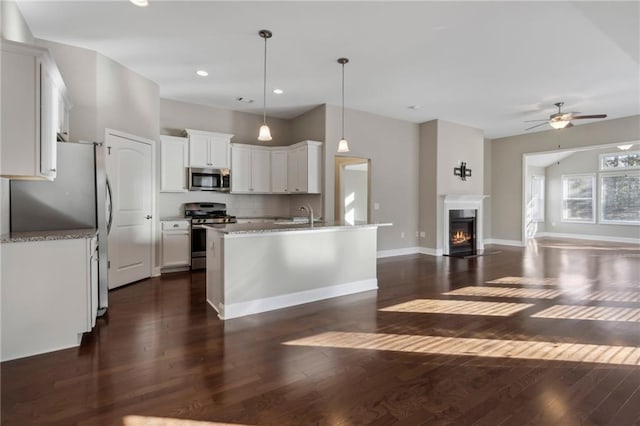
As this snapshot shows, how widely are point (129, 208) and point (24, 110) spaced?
231cm

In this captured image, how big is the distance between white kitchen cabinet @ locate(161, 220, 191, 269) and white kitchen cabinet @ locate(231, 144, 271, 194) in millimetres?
1217

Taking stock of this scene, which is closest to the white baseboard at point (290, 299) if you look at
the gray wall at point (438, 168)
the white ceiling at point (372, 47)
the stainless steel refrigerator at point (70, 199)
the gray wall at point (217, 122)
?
the stainless steel refrigerator at point (70, 199)

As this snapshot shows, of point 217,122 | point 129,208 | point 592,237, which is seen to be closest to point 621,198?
point 592,237

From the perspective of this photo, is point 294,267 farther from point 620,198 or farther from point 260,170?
point 620,198

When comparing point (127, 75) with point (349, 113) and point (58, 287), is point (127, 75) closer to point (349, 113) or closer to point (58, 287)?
point (58, 287)

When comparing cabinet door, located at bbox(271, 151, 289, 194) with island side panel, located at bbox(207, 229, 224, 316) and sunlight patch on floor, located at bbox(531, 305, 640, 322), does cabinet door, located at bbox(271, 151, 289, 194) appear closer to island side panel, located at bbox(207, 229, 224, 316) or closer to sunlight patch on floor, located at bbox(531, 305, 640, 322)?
island side panel, located at bbox(207, 229, 224, 316)

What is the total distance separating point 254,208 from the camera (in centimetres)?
653

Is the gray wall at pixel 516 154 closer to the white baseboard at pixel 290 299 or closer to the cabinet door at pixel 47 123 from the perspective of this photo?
the white baseboard at pixel 290 299

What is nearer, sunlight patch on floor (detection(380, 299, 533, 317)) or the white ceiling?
the white ceiling

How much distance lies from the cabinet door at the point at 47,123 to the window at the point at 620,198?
1266cm

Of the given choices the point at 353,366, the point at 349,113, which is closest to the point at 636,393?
the point at 353,366

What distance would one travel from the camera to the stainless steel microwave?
552cm

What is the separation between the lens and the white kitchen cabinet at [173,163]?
17.2ft

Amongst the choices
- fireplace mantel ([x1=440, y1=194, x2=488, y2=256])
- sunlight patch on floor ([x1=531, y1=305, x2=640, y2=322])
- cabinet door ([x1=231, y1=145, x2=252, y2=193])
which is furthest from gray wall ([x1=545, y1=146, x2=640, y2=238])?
cabinet door ([x1=231, y1=145, x2=252, y2=193])
